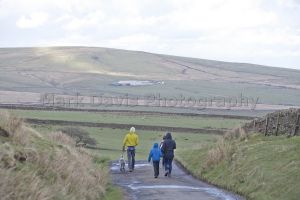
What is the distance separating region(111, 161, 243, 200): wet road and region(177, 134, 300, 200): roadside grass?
0.56 m

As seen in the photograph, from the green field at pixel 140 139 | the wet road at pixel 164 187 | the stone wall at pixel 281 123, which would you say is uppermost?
the stone wall at pixel 281 123

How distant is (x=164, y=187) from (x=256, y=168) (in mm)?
3133

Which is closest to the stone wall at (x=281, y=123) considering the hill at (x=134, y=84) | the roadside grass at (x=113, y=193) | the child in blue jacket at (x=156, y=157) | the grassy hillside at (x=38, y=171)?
the child in blue jacket at (x=156, y=157)

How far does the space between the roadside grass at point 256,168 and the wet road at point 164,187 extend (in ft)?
1.82

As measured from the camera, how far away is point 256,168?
2056 cm

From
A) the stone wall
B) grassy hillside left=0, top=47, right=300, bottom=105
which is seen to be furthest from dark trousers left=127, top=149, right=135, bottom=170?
grassy hillside left=0, top=47, right=300, bottom=105

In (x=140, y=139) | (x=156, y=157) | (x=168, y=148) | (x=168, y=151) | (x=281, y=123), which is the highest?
(x=281, y=123)

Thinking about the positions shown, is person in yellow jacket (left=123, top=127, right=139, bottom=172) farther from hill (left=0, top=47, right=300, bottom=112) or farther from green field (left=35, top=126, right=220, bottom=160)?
hill (left=0, top=47, right=300, bottom=112)

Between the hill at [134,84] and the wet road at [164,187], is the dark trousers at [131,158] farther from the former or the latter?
the hill at [134,84]

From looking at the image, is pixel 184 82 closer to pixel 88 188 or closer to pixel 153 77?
pixel 153 77

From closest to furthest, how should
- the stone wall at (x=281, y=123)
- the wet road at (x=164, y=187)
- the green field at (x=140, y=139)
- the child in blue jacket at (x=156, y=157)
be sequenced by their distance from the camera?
the wet road at (x=164, y=187) → the child in blue jacket at (x=156, y=157) → the stone wall at (x=281, y=123) → the green field at (x=140, y=139)

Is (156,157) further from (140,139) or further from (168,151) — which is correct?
(140,139)

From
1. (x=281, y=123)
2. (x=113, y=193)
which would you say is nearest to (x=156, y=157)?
(x=113, y=193)

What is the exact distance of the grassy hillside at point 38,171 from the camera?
11852 mm
